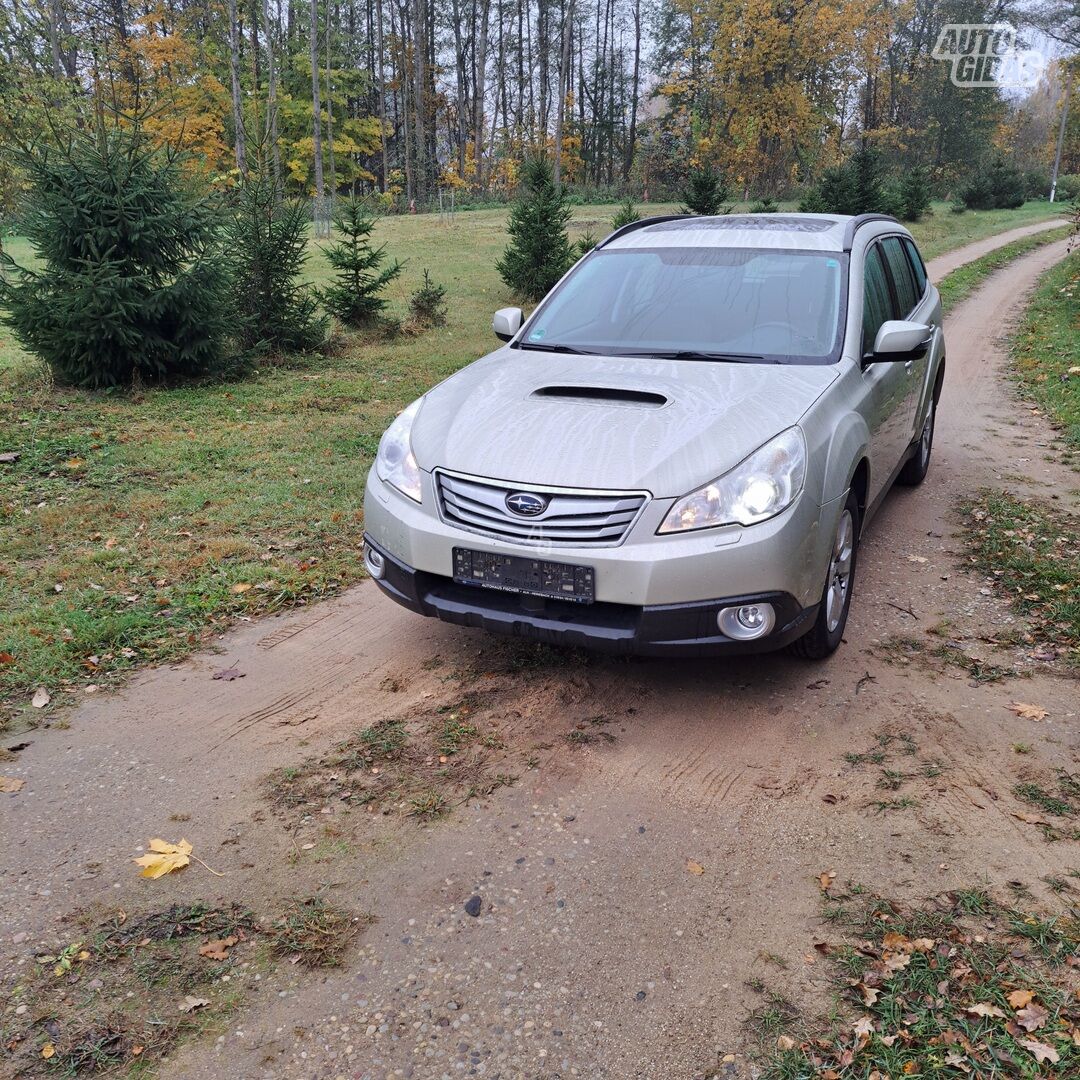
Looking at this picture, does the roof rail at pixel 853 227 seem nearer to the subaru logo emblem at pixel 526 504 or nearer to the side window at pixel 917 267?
the side window at pixel 917 267

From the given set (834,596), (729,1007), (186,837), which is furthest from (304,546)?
(729,1007)

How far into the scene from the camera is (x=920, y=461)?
6945mm

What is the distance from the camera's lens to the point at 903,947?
2613mm

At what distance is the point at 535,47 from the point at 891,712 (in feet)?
200

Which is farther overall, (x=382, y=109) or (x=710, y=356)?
(x=382, y=109)

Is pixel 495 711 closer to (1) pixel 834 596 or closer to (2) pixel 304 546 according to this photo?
(1) pixel 834 596

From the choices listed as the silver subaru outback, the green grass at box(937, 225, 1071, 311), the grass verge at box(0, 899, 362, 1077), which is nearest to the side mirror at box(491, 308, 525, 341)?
the silver subaru outback

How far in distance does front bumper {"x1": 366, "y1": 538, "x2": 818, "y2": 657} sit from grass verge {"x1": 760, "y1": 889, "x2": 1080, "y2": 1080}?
1.07 meters

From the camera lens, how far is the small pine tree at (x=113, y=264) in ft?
30.3

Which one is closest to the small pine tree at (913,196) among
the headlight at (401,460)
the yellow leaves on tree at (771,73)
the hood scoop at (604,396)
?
the yellow leaves on tree at (771,73)

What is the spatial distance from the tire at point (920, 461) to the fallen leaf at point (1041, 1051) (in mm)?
4843

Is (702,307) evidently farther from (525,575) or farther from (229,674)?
(229,674)

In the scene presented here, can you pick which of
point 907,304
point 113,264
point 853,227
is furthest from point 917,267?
point 113,264

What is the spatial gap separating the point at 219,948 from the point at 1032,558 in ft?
16.0
